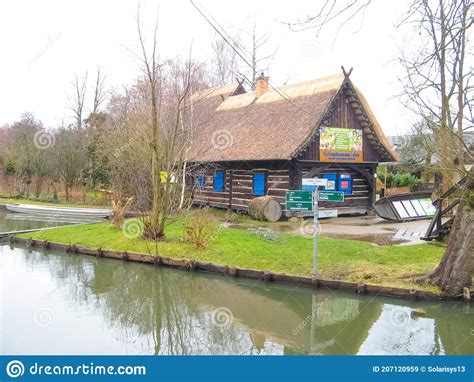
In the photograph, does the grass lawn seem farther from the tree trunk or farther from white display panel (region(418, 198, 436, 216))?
white display panel (region(418, 198, 436, 216))

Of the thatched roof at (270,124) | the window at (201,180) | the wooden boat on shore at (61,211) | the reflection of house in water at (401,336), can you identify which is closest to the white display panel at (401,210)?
the thatched roof at (270,124)

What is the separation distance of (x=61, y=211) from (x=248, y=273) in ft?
53.1

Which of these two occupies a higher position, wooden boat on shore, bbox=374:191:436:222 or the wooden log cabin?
the wooden log cabin

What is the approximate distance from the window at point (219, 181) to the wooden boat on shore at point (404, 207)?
7.72m

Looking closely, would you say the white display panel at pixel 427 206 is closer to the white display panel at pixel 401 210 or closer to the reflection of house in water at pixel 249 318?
the white display panel at pixel 401 210

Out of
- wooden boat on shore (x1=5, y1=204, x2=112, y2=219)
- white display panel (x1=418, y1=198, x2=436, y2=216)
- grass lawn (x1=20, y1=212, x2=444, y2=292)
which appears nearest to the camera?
grass lawn (x1=20, y1=212, x2=444, y2=292)

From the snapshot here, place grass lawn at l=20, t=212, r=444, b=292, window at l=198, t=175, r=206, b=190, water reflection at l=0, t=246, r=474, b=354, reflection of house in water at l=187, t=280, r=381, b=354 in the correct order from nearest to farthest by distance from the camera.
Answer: water reflection at l=0, t=246, r=474, b=354 < reflection of house in water at l=187, t=280, r=381, b=354 < grass lawn at l=20, t=212, r=444, b=292 < window at l=198, t=175, r=206, b=190

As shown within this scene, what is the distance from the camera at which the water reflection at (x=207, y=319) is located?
275 inches

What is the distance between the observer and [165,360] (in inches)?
232

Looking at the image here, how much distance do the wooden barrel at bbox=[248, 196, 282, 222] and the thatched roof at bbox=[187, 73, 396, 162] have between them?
1.73 metres

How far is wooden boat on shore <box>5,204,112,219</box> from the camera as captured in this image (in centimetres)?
2225

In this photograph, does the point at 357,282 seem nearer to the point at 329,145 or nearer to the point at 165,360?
the point at 165,360

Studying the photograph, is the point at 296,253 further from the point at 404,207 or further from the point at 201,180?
the point at 201,180

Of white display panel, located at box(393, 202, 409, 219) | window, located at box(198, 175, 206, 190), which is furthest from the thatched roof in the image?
white display panel, located at box(393, 202, 409, 219)
